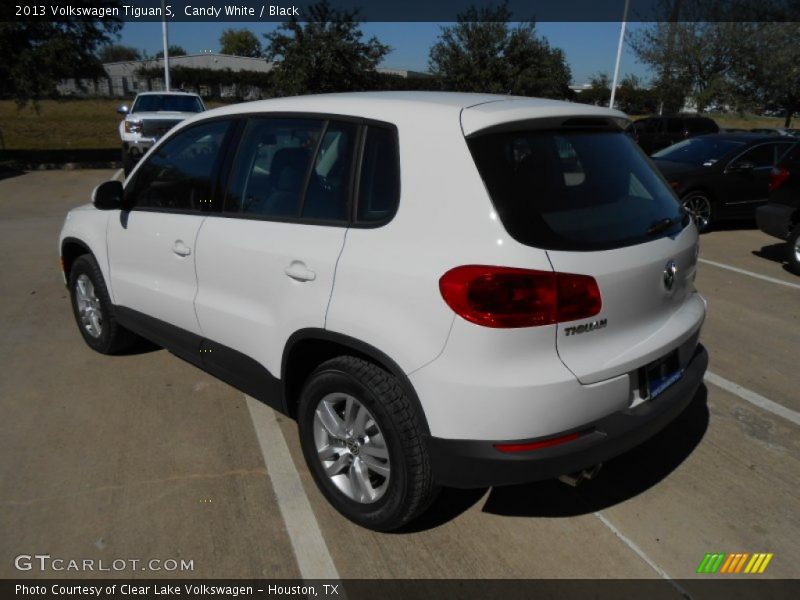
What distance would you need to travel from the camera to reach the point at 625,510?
2.88 meters

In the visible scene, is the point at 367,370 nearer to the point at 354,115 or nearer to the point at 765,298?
the point at 354,115

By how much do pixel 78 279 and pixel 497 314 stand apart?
366 cm

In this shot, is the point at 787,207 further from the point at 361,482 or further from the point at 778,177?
the point at 361,482

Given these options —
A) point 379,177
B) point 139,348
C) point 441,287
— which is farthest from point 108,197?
point 441,287

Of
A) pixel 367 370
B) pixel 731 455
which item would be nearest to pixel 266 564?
pixel 367 370

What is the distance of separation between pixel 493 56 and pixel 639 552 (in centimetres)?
2540

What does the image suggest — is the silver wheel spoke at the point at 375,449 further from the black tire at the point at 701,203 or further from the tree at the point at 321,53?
the tree at the point at 321,53

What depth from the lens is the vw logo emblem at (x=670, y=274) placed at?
8.43ft

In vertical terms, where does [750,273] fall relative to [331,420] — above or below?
below

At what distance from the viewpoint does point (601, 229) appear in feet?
7.88

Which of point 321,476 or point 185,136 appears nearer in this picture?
point 321,476

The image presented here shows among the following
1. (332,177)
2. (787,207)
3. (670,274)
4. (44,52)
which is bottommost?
(787,207)

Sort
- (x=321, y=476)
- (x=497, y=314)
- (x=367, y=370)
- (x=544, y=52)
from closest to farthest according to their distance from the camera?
(x=497, y=314) < (x=367, y=370) < (x=321, y=476) < (x=544, y=52)

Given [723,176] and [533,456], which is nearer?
[533,456]
